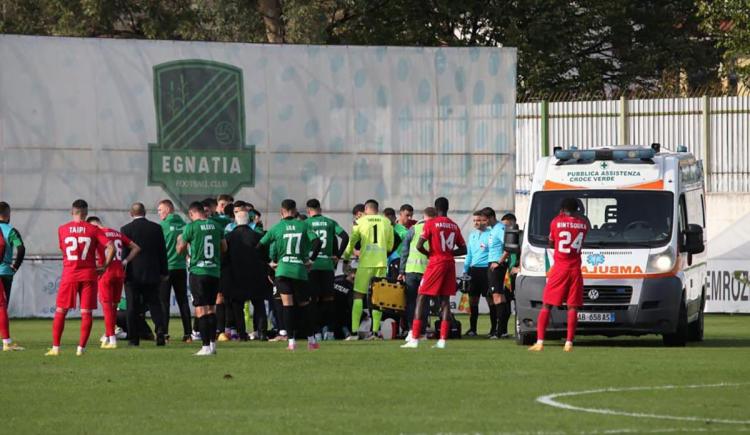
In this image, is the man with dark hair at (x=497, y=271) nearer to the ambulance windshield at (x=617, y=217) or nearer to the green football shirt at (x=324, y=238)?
the ambulance windshield at (x=617, y=217)

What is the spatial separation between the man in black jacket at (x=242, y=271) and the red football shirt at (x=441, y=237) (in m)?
3.21

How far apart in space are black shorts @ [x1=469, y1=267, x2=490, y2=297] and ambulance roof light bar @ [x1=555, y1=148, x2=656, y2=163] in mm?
3216

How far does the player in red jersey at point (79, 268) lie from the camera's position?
19875mm

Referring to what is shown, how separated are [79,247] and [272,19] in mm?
27999

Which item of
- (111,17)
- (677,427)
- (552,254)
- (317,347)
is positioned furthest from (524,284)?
(111,17)

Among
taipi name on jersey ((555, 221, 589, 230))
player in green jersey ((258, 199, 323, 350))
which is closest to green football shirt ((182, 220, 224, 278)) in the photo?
player in green jersey ((258, 199, 323, 350))

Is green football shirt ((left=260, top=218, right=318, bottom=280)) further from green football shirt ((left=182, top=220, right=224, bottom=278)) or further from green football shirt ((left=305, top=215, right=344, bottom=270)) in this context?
green football shirt ((left=305, top=215, right=344, bottom=270))

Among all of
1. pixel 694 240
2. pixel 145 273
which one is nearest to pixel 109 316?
pixel 145 273

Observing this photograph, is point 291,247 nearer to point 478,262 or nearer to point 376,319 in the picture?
point 376,319

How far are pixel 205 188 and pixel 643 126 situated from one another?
11.1m

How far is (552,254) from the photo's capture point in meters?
21.8

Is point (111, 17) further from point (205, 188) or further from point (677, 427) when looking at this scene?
point (677, 427)

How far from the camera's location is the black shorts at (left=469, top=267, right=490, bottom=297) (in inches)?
999

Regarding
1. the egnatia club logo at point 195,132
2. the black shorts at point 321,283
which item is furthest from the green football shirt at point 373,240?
the egnatia club logo at point 195,132
